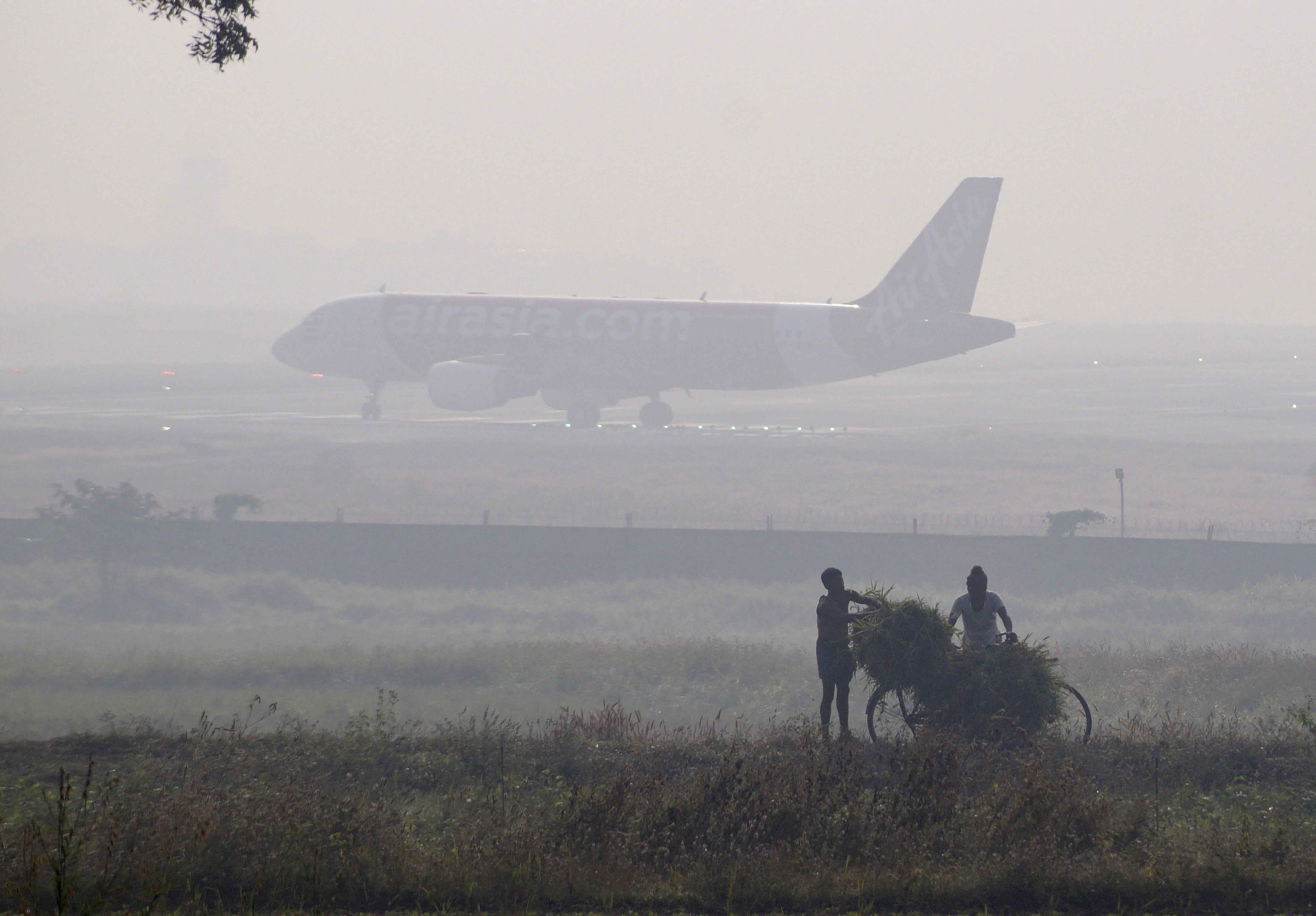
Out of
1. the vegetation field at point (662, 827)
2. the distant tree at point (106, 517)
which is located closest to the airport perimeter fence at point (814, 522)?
the distant tree at point (106, 517)

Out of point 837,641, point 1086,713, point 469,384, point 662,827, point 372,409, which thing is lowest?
point 662,827

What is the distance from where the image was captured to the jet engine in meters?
65.6

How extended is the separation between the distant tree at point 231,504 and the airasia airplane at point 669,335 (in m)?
11.8

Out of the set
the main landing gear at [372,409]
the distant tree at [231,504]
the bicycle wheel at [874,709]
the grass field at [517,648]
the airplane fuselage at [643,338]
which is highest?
the airplane fuselage at [643,338]

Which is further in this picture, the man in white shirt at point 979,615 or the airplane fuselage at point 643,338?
the airplane fuselage at point 643,338

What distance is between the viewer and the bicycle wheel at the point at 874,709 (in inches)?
471

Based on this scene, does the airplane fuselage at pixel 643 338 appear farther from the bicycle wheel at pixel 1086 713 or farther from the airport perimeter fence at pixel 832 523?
the bicycle wheel at pixel 1086 713

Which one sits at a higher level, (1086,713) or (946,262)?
(946,262)

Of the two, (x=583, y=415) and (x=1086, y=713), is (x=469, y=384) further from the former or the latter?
(x=1086, y=713)

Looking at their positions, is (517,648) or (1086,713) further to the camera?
(517,648)

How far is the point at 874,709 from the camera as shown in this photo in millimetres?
12133

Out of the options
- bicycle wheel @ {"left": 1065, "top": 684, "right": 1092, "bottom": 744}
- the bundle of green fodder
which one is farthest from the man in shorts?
bicycle wheel @ {"left": 1065, "top": 684, "right": 1092, "bottom": 744}

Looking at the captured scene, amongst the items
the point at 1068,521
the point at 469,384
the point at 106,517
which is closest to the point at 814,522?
the point at 1068,521

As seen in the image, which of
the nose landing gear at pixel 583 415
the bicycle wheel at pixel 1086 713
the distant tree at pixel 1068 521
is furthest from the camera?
the nose landing gear at pixel 583 415
